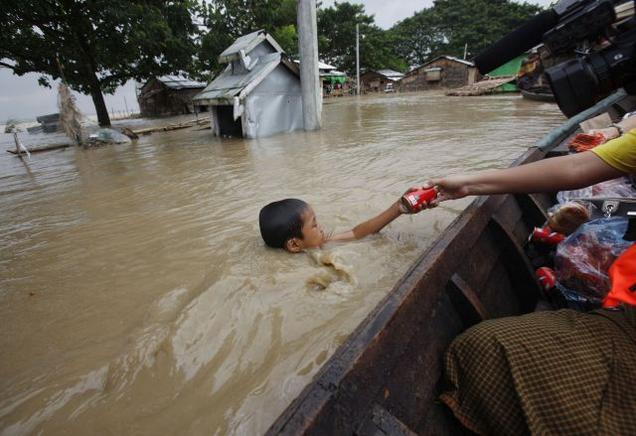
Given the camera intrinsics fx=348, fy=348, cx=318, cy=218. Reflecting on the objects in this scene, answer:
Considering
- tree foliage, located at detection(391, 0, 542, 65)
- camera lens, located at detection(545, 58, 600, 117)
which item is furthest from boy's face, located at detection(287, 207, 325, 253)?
tree foliage, located at detection(391, 0, 542, 65)

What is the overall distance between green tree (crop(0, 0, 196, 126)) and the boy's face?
18.0 metres

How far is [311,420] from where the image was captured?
3.06 ft

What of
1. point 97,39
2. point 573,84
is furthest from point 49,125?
point 573,84

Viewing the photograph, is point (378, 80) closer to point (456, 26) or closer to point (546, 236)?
point (456, 26)

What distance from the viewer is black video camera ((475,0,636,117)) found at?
132 centimetres

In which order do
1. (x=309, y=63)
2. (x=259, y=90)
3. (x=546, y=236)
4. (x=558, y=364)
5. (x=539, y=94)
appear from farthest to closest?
(x=539, y=94), (x=309, y=63), (x=259, y=90), (x=546, y=236), (x=558, y=364)

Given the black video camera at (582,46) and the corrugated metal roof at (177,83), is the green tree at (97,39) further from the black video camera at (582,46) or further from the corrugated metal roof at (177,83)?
the black video camera at (582,46)

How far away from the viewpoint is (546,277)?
90.4 inches

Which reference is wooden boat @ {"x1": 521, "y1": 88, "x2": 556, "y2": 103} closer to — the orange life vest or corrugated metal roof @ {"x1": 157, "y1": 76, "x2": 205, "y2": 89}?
the orange life vest

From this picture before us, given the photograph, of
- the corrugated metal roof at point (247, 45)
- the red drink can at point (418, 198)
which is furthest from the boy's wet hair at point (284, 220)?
the corrugated metal roof at point (247, 45)

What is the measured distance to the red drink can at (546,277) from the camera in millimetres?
2233

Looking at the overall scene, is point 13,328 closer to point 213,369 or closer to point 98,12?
point 213,369

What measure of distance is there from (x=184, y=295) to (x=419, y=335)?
1852mm

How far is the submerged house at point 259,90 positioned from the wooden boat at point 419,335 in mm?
9284
